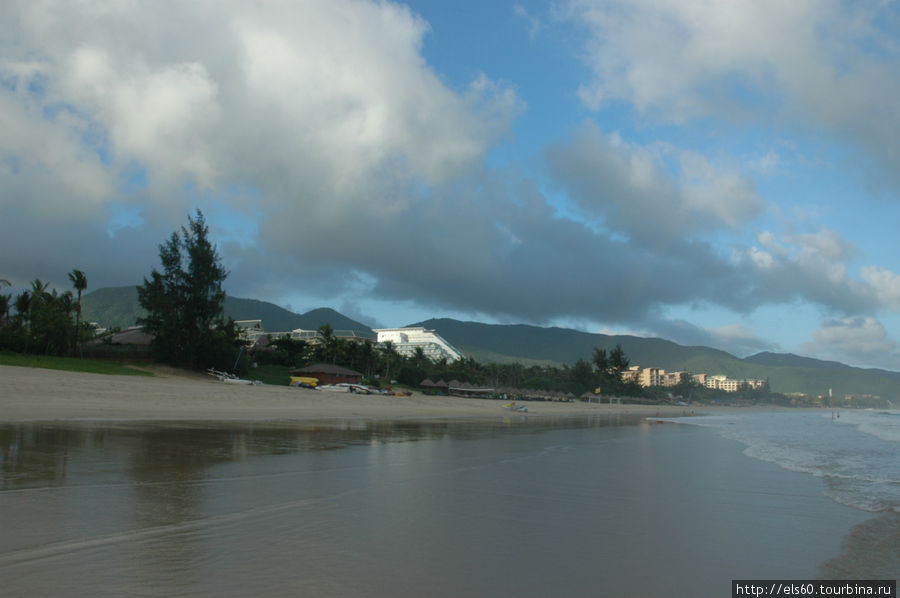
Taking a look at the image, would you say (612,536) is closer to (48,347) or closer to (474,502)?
(474,502)

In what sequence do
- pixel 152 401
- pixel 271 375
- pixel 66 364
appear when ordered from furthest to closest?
pixel 271 375, pixel 66 364, pixel 152 401

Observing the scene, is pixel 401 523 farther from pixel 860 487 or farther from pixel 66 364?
pixel 66 364

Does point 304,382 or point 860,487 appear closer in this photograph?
point 860,487

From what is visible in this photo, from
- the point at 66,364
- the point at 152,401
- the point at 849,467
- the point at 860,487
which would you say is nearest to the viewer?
the point at 860,487

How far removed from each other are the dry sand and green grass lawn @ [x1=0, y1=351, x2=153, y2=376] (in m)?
2.20

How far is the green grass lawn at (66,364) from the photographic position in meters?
36.0

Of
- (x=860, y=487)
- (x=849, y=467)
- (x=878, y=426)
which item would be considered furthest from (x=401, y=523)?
(x=878, y=426)

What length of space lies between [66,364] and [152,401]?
12631mm

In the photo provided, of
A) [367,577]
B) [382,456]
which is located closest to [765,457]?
[382,456]

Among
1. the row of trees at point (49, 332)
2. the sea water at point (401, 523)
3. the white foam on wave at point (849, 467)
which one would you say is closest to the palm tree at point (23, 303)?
the row of trees at point (49, 332)

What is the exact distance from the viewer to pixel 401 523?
8594 millimetres

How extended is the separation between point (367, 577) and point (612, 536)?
156 inches

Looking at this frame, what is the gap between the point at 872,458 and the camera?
21391mm

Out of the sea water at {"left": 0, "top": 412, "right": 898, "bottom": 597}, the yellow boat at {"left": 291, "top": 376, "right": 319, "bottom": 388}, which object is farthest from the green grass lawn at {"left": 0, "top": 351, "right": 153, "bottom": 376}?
the sea water at {"left": 0, "top": 412, "right": 898, "bottom": 597}
